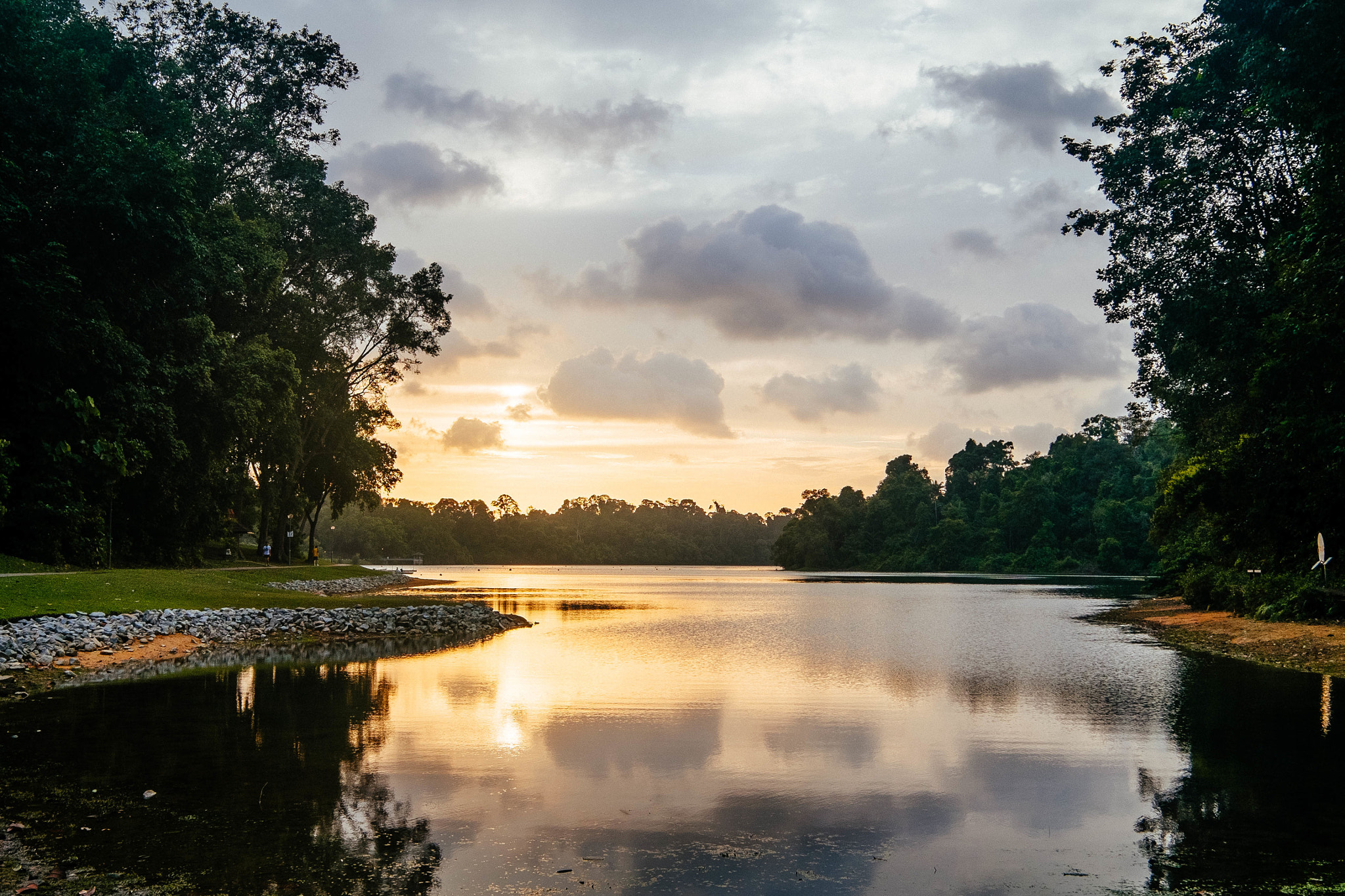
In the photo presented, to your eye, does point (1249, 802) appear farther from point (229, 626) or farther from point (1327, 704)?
point (229, 626)

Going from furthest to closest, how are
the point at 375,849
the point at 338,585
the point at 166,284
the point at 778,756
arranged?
the point at 338,585, the point at 166,284, the point at 778,756, the point at 375,849

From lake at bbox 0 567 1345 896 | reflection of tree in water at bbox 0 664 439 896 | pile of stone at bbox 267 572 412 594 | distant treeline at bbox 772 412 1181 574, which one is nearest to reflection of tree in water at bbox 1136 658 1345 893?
lake at bbox 0 567 1345 896

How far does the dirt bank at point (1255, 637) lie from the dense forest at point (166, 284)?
35.4 m

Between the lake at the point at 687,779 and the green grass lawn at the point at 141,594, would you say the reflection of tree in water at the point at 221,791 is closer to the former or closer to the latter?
the lake at the point at 687,779

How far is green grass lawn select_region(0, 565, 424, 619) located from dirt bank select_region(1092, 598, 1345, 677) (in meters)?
28.7

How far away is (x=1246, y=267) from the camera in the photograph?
29.5m

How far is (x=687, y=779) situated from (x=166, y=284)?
32727 millimetres

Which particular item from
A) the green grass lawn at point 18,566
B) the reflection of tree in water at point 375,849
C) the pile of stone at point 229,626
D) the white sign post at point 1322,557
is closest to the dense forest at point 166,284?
the green grass lawn at point 18,566

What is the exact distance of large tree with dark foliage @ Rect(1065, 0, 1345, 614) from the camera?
69.3 ft

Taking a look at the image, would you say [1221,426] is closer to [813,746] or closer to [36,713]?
[813,746]

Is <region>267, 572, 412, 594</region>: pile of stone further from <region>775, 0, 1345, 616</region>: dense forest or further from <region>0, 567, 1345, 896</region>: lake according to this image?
<region>775, 0, 1345, 616</region>: dense forest

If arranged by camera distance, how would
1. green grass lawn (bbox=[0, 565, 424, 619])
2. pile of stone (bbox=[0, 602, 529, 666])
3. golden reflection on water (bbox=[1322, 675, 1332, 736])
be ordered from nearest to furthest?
1. golden reflection on water (bbox=[1322, 675, 1332, 736])
2. pile of stone (bbox=[0, 602, 529, 666])
3. green grass lawn (bbox=[0, 565, 424, 619])

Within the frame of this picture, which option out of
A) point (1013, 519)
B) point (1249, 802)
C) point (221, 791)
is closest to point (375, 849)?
point (221, 791)

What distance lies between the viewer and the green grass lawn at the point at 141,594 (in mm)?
23406
